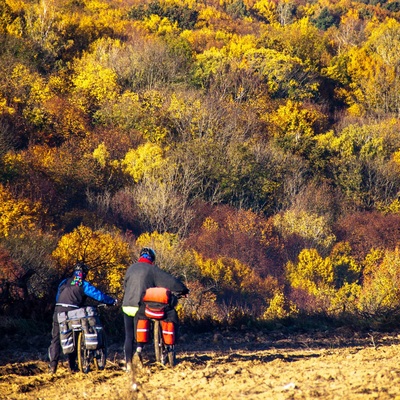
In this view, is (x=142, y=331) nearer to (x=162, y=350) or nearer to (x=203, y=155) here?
(x=162, y=350)

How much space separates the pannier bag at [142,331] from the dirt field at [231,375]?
12.3 inches

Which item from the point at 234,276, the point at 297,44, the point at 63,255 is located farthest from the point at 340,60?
the point at 63,255

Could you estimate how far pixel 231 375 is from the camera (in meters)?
9.09

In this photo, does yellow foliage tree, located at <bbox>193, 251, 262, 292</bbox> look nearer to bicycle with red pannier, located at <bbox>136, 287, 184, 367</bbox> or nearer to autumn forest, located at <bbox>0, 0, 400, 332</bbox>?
autumn forest, located at <bbox>0, 0, 400, 332</bbox>

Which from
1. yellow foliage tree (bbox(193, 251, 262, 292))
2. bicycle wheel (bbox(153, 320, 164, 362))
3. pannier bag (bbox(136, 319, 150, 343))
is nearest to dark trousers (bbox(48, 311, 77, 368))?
pannier bag (bbox(136, 319, 150, 343))

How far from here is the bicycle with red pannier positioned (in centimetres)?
998

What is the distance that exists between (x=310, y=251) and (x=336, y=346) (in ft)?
176

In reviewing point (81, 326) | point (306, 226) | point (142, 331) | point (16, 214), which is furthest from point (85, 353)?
point (306, 226)

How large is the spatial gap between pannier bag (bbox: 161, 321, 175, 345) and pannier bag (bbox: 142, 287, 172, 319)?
0.14m

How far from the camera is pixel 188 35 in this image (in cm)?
9531

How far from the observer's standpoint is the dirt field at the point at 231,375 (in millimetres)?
8164

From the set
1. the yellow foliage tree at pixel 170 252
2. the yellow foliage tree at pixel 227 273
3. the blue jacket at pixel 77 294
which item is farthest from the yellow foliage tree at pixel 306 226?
the blue jacket at pixel 77 294

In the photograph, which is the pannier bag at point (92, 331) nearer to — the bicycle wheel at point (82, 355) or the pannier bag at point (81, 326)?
the pannier bag at point (81, 326)

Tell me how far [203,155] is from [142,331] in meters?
60.2
